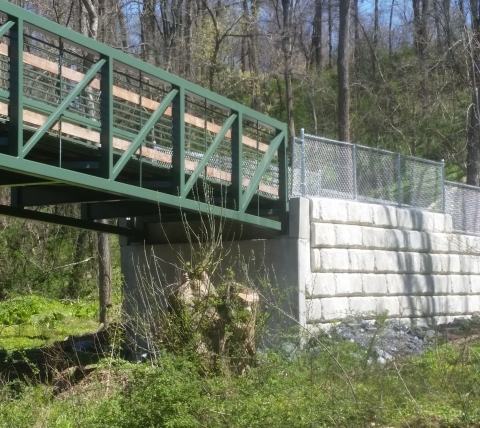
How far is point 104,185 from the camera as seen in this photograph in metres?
10.6

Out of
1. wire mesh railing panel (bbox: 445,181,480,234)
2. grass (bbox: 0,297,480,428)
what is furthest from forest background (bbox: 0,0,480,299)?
grass (bbox: 0,297,480,428)

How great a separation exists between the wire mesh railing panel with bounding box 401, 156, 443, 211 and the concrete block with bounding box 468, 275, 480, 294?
75.4 inches

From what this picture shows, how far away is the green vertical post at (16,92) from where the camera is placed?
30.3 ft

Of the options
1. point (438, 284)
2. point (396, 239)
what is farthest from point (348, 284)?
point (438, 284)

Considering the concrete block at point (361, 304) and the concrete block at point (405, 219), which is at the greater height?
the concrete block at point (405, 219)

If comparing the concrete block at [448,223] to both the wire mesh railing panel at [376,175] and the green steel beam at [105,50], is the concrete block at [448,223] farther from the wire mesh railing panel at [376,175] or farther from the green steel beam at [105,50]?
the green steel beam at [105,50]

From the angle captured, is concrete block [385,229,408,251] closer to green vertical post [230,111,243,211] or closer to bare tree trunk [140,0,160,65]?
green vertical post [230,111,243,211]

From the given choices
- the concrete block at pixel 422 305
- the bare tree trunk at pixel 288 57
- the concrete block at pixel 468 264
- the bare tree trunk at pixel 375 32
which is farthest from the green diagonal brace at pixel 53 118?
the bare tree trunk at pixel 375 32

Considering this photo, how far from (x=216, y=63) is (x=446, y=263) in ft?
47.8

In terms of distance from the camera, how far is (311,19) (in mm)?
46594

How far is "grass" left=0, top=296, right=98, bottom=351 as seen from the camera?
59.6 feet

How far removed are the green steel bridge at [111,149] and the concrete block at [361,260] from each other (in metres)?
1.75

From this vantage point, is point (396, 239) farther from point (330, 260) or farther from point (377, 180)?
A: point (330, 260)

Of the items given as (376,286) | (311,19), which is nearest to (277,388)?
(376,286)
